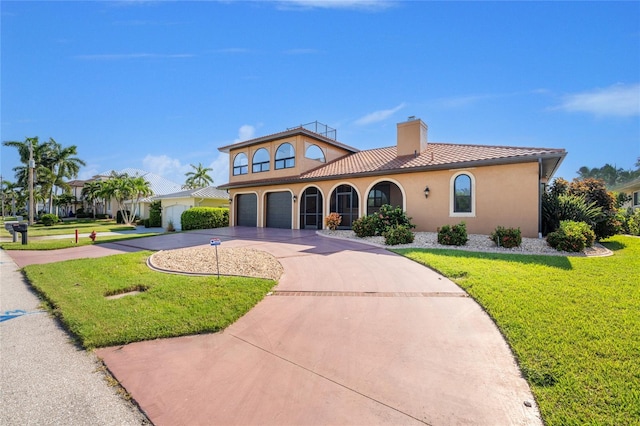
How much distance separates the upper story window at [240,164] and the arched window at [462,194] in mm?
14713

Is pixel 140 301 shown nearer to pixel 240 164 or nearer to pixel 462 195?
pixel 462 195

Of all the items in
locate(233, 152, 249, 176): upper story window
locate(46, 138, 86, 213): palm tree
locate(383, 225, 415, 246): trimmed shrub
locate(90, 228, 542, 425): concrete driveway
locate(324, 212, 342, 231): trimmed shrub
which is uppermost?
locate(46, 138, 86, 213): palm tree

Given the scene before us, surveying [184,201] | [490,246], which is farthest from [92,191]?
[490,246]

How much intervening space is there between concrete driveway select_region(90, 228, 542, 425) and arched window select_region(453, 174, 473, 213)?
894 cm

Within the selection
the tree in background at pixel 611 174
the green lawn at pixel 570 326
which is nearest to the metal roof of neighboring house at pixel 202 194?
the green lawn at pixel 570 326

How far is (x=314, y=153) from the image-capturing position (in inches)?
790

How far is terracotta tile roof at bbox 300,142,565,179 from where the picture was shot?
12023 millimetres

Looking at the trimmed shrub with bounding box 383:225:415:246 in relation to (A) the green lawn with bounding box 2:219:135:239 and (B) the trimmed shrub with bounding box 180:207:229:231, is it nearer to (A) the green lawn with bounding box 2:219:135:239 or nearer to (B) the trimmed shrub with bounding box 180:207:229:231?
(B) the trimmed shrub with bounding box 180:207:229:231

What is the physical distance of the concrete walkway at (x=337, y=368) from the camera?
243 cm

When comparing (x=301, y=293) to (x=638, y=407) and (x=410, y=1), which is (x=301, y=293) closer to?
(x=638, y=407)

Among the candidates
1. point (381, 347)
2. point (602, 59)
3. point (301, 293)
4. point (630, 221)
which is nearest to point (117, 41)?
point (301, 293)

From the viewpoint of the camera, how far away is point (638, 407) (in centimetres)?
235

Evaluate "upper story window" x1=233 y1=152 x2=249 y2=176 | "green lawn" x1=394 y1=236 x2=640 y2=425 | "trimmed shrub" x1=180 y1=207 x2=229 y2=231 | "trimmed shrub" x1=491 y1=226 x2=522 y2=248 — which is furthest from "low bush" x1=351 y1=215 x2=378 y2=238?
"trimmed shrub" x1=180 y1=207 x2=229 y2=231

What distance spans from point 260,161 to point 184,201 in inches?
365
